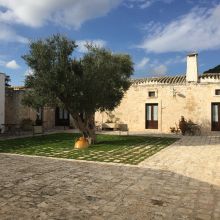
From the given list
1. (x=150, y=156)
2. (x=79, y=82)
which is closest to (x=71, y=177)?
Answer: (x=150, y=156)

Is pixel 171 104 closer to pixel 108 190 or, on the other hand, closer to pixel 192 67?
pixel 192 67

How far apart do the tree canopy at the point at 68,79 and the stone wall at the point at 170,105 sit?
26.8 ft

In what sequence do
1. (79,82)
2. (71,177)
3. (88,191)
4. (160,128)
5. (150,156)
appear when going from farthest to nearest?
(160,128) → (79,82) → (150,156) → (71,177) → (88,191)

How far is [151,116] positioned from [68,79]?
1097 centimetres

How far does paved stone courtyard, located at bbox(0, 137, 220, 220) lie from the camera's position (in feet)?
15.9

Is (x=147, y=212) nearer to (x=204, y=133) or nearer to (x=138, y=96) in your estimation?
(x=204, y=133)

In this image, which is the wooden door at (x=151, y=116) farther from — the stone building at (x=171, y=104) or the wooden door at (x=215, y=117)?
the wooden door at (x=215, y=117)

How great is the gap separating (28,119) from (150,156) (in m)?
14.0

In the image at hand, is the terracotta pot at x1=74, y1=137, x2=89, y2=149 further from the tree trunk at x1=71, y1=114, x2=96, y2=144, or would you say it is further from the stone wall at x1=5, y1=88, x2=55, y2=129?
the stone wall at x1=5, y1=88, x2=55, y2=129

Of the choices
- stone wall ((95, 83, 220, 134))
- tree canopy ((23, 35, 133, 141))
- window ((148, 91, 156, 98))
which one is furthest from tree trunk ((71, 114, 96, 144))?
window ((148, 91, 156, 98))

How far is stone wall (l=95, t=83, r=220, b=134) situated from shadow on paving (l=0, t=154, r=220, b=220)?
13.3 m

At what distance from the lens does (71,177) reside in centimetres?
725

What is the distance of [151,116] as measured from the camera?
883 inches

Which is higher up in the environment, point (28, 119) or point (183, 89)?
point (183, 89)
